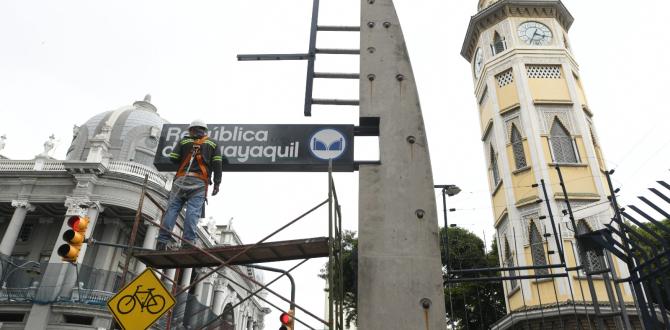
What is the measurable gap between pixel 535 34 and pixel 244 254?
1892 cm

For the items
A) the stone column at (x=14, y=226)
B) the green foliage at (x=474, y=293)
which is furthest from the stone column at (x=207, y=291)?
the green foliage at (x=474, y=293)

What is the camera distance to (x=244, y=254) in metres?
6.10

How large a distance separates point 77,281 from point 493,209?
2116 centimetres

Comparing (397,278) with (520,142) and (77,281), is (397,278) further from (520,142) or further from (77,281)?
(77,281)

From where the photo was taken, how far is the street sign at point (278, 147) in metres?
6.96

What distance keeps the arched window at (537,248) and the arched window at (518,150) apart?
2.48 m

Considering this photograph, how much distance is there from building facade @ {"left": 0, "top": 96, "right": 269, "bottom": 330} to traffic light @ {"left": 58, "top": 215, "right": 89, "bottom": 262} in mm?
13261

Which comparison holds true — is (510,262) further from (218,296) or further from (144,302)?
(218,296)

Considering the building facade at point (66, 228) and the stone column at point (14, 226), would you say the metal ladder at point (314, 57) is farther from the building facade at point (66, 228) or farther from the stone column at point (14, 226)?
the stone column at point (14, 226)

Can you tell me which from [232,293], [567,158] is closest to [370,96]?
[567,158]

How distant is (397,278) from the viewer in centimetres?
579

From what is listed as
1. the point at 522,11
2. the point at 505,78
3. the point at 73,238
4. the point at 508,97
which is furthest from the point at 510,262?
the point at 73,238

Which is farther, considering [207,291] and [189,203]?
[207,291]

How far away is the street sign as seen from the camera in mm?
6961
